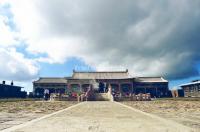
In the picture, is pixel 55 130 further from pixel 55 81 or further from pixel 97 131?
pixel 55 81

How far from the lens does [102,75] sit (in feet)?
201

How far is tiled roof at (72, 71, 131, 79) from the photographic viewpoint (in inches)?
2345

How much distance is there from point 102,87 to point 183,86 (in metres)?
19.3

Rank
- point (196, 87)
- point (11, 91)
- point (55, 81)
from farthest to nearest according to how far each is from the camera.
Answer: point (55, 81)
point (11, 91)
point (196, 87)

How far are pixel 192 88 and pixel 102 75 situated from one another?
21.1 metres

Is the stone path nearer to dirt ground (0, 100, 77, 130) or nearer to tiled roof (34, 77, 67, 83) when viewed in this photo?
dirt ground (0, 100, 77, 130)

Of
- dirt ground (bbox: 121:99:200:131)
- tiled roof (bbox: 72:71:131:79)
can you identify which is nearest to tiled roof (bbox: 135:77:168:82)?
tiled roof (bbox: 72:71:131:79)

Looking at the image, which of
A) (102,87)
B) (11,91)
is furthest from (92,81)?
(11,91)

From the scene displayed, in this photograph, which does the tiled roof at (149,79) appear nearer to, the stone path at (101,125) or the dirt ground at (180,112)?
the dirt ground at (180,112)

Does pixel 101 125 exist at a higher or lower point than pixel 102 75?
lower

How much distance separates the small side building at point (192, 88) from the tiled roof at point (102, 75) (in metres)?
13.2

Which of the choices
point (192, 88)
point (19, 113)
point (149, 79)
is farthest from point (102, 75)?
point (19, 113)

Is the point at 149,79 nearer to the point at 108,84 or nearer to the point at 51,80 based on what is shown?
the point at 108,84

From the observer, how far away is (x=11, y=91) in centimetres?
5441
